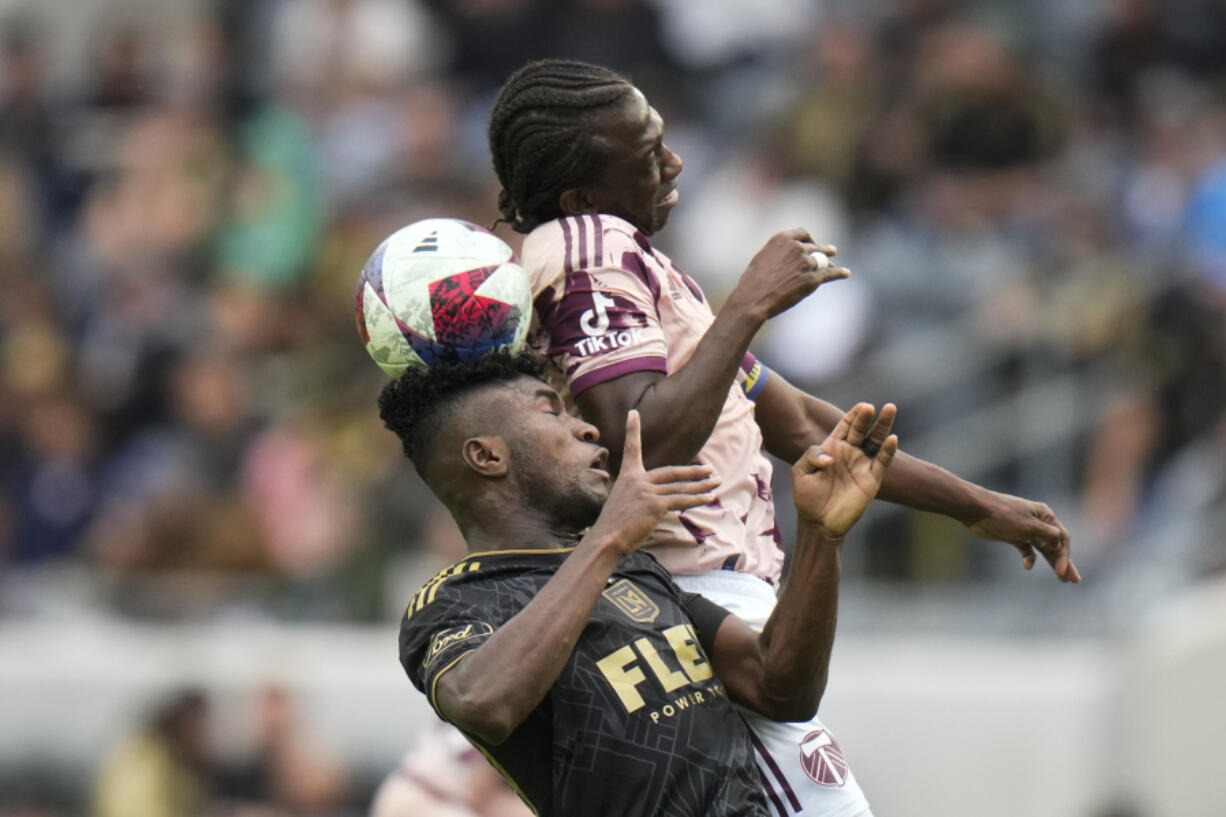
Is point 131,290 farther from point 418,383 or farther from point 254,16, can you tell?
point 418,383

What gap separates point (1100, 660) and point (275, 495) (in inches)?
170

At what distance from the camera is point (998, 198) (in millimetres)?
10906

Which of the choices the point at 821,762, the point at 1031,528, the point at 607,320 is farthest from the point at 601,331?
the point at 1031,528

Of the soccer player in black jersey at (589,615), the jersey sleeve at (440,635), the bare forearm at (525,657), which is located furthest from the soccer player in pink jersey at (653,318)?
the jersey sleeve at (440,635)

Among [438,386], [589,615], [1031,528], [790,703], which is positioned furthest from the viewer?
[1031,528]

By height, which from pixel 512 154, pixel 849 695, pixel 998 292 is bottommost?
pixel 849 695

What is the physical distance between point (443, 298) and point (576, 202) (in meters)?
0.41

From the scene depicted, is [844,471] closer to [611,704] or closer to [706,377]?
[706,377]

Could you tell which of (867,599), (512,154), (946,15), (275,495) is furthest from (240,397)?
(512,154)

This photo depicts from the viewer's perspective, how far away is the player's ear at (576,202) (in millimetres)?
4551

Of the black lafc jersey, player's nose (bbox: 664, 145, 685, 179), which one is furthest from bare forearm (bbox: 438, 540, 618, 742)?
player's nose (bbox: 664, 145, 685, 179)

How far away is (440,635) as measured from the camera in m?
4.16

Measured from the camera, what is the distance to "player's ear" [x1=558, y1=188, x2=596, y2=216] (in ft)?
14.9

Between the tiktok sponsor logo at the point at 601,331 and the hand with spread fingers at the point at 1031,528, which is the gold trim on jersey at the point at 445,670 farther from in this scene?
the hand with spread fingers at the point at 1031,528
